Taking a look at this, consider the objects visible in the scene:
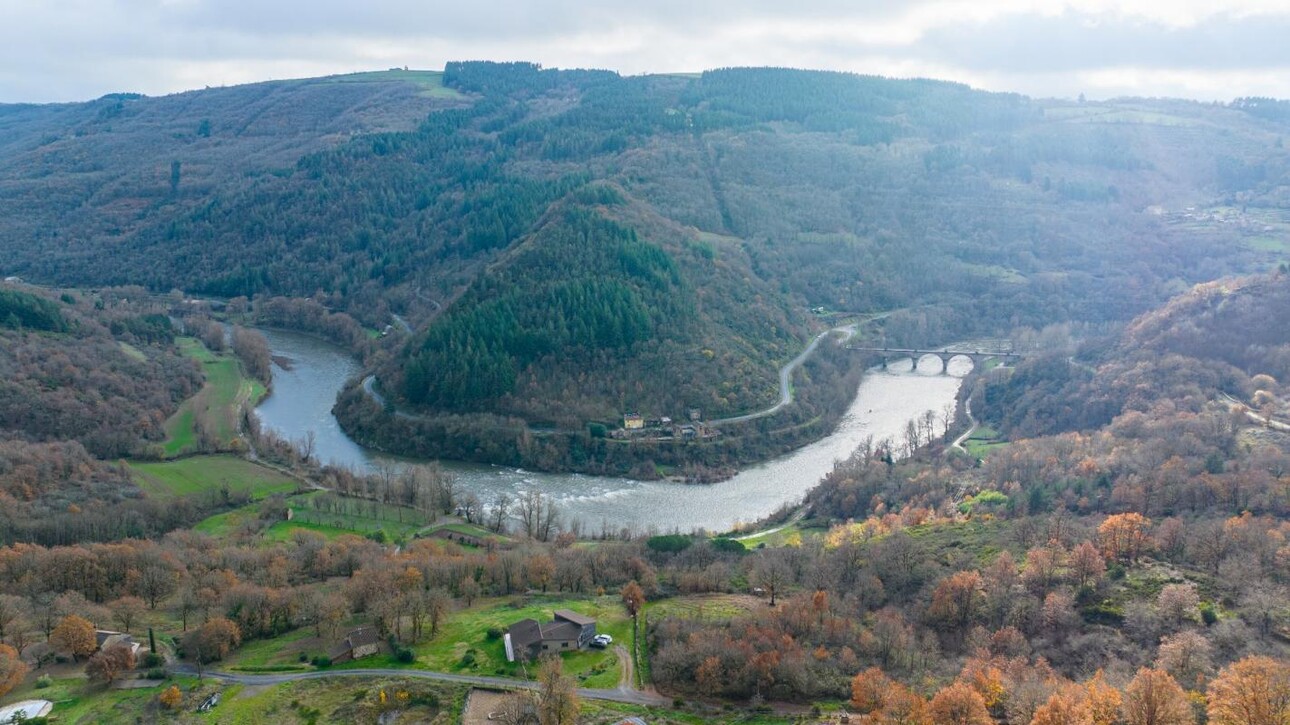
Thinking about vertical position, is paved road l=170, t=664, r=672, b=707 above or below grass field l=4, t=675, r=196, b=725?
below

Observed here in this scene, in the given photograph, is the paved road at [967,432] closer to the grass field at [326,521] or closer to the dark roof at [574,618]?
the grass field at [326,521]

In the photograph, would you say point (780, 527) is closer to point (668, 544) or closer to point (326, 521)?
point (668, 544)

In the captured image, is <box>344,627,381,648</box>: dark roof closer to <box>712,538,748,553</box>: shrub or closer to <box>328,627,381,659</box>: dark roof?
<box>328,627,381,659</box>: dark roof

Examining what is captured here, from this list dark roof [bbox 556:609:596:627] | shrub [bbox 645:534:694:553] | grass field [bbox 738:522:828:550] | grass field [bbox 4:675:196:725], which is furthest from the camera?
grass field [bbox 738:522:828:550]

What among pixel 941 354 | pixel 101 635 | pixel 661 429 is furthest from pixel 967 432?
pixel 101 635

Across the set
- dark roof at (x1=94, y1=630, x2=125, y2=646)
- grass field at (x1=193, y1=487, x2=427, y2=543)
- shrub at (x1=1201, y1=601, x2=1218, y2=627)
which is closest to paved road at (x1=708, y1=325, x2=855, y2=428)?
grass field at (x1=193, y1=487, x2=427, y2=543)

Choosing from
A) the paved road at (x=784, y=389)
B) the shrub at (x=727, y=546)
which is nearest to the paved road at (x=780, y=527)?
the shrub at (x=727, y=546)
